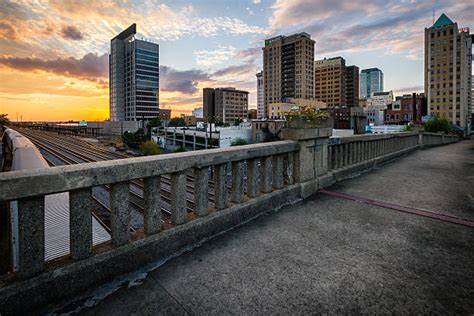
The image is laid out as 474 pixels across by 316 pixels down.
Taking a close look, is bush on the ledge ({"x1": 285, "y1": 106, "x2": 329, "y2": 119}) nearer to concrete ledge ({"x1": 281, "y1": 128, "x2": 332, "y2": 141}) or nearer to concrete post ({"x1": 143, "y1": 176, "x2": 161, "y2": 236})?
concrete ledge ({"x1": 281, "y1": 128, "x2": 332, "y2": 141})

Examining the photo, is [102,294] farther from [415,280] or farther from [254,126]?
[254,126]

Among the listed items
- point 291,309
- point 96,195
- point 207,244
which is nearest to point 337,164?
point 207,244

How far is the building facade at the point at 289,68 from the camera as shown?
130m

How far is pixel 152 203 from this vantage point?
112 inches

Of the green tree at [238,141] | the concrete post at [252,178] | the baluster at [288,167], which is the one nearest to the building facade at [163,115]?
the green tree at [238,141]

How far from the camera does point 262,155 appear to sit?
13.6ft

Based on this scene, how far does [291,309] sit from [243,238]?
4.47 ft

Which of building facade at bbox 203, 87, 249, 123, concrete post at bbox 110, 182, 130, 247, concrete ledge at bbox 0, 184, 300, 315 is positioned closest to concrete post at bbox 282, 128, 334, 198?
concrete ledge at bbox 0, 184, 300, 315

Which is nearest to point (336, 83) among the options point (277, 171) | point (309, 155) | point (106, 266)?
point (309, 155)

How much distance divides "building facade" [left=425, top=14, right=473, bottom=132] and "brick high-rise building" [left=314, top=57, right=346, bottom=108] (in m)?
52.9

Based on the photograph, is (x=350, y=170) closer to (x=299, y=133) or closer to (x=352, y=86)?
(x=299, y=133)

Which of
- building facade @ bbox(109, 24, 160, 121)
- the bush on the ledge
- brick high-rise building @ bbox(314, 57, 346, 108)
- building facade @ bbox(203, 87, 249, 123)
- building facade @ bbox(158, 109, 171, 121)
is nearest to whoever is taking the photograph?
the bush on the ledge

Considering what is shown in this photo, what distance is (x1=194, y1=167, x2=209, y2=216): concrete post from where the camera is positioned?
3270 millimetres

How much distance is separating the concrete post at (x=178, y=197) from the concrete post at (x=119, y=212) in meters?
0.58
